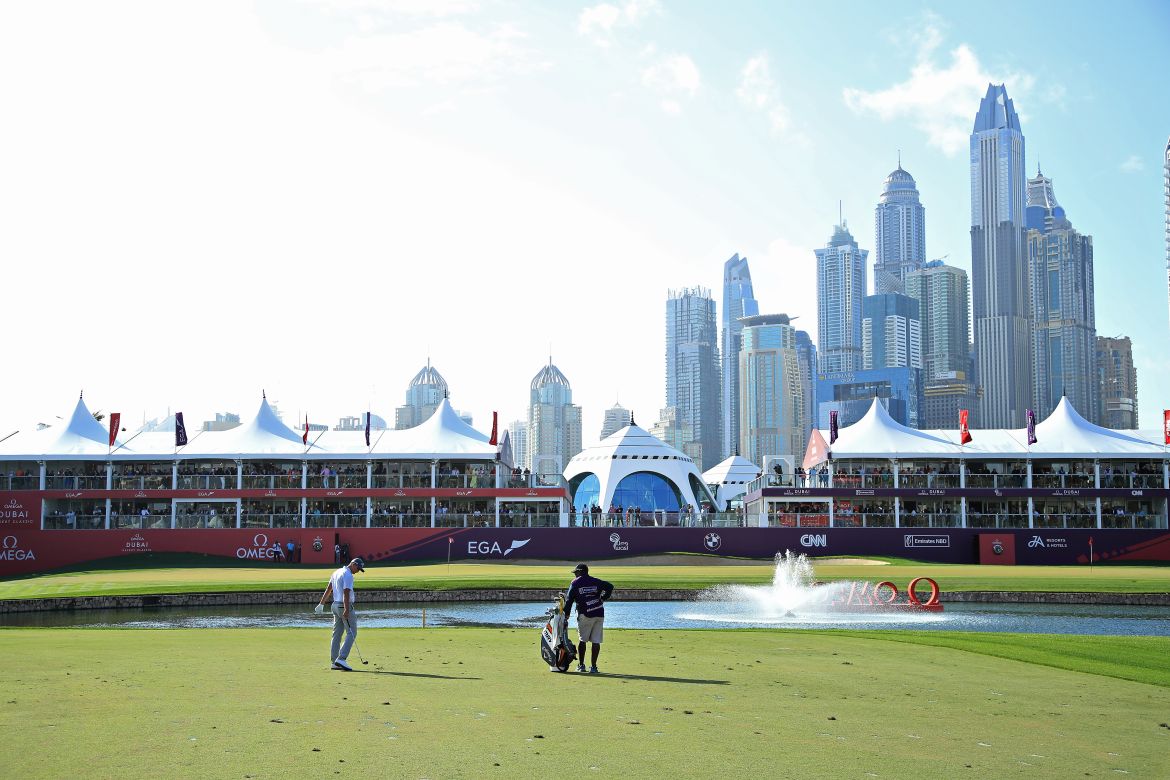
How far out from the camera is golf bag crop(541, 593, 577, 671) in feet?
53.6

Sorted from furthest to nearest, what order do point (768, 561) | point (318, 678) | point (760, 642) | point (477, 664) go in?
point (768, 561)
point (760, 642)
point (477, 664)
point (318, 678)

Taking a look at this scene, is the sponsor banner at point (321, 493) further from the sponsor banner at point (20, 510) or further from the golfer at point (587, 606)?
the golfer at point (587, 606)

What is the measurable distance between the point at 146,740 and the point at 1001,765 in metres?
7.93

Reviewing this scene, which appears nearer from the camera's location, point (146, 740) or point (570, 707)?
point (146, 740)

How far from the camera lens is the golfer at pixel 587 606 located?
16625 millimetres

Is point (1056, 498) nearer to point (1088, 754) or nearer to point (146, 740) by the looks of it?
point (1088, 754)

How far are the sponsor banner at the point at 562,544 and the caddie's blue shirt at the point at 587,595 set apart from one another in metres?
48.1

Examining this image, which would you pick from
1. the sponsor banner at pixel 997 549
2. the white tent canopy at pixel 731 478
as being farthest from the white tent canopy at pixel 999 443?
the white tent canopy at pixel 731 478

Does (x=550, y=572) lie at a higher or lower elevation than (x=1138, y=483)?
lower

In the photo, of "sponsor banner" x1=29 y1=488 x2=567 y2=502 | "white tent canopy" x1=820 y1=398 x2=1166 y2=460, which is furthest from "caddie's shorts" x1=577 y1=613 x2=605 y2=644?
"white tent canopy" x1=820 y1=398 x2=1166 y2=460

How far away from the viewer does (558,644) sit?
16453 mm

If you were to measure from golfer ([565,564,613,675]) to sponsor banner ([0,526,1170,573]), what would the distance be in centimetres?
4809

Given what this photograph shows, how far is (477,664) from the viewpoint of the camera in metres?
17.3

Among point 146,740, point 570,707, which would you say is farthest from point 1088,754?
point 146,740
